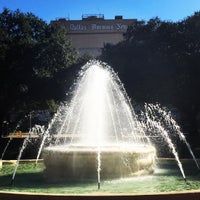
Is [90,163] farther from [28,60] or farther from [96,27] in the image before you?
[96,27]

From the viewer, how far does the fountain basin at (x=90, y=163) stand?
10633mm

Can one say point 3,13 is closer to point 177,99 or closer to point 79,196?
point 177,99

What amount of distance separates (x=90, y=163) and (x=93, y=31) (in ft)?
220

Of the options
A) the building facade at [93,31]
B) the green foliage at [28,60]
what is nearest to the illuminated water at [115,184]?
the green foliage at [28,60]

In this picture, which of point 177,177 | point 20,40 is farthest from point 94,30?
point 177,177

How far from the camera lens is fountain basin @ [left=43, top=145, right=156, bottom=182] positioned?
34.9ft

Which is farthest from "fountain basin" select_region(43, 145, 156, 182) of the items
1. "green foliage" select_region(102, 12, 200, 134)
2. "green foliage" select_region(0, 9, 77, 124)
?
"green foliage" select_region(0, 9, 77, 124)

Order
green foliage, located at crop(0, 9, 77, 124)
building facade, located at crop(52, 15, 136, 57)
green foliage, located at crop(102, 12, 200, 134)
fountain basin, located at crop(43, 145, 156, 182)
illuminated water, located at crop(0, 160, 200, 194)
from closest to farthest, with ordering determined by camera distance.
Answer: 1. illuminated water, located at crop(0, 160, 200, 194)
2. fountain basin, located at crop(43, 145, 156, 182)
3. green foliage, located at crop(102, 12, 200, 134)
4. green foliage, located at crop(0, 9, 77, 124)
5. building facade, located at crop(52, 15, 136, 57)

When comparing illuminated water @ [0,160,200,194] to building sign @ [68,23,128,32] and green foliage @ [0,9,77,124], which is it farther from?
building sign @ [68,23,128,32]

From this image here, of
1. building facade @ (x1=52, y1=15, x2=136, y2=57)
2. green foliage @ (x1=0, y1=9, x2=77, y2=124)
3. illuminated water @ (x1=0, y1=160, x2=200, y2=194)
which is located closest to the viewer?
illuminated water @ (x1=0, y1=160, x2=200, y2=194)

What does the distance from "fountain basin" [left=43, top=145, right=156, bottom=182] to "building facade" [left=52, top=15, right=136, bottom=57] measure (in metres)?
65.1

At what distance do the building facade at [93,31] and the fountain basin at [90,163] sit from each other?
65128mm

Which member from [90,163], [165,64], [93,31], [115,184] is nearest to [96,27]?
[93,31]

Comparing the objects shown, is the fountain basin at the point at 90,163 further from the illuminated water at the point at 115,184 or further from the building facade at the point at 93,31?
the building facade at the point at 93,31
